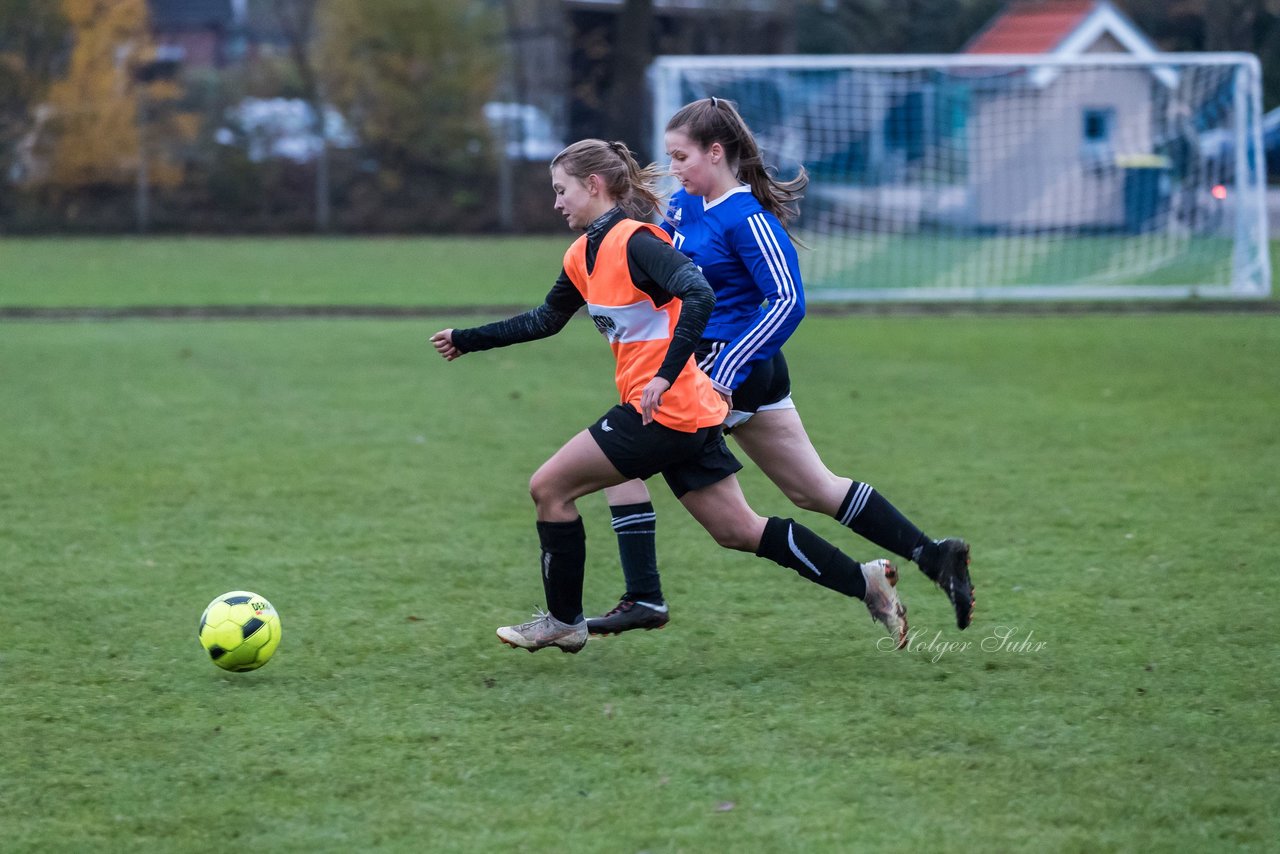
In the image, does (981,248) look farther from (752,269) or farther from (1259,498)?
(752,269)

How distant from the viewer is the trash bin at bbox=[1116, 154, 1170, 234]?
19.8 m

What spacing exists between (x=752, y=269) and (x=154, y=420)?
603 cm

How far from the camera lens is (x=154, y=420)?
951 centimetres

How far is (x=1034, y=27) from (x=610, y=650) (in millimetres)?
25062

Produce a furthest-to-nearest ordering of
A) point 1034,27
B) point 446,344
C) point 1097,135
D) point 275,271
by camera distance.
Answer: point 1034,27, point 275,271, point 1097,135, point 446,344

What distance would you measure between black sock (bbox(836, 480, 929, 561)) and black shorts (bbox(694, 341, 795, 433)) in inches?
15.5

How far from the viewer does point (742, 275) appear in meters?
4.67

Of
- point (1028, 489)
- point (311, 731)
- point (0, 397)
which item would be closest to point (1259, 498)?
point (1028, 489)

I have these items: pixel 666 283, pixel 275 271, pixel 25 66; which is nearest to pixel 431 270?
pixel 275 271

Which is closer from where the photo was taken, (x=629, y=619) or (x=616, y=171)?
(x=616, y=171)

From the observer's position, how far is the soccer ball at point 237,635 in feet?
14.5

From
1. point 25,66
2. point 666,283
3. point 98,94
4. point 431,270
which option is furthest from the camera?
point 98,94

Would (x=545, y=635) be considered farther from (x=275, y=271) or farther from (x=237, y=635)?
(x=275, y=271)

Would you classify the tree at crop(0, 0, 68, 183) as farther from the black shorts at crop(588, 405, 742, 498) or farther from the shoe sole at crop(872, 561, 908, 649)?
the shoe sole at crop(872, 561, 908, 649)
